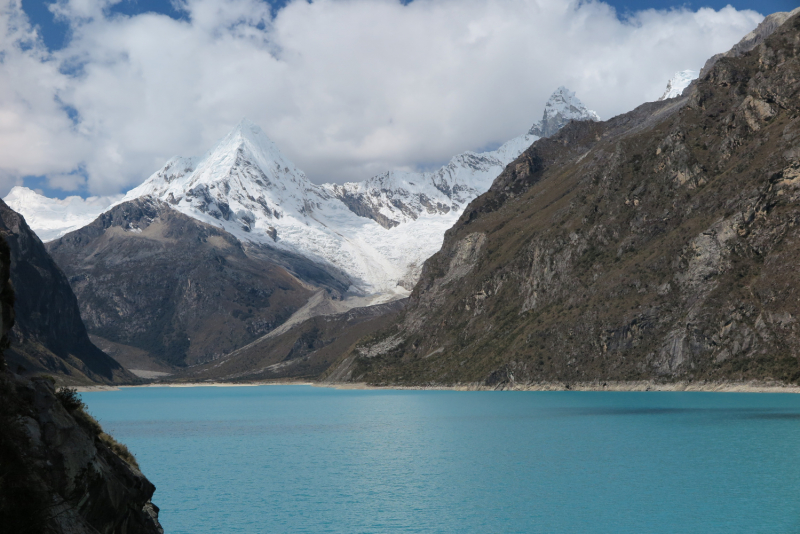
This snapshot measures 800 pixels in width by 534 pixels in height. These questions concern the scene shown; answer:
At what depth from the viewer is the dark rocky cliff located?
22144 mm

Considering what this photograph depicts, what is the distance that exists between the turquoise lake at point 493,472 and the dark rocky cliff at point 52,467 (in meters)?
21.2

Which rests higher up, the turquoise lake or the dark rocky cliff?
the dark rocky cliff

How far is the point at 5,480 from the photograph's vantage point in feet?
71.5

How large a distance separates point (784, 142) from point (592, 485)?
5596 inches

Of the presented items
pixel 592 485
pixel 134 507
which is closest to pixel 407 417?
pixel 592 485

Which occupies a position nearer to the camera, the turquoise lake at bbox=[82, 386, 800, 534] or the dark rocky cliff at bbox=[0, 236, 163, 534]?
the dark rocky cliff at bbox=[0, 236, 163, 534]

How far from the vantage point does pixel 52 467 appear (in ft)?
82.0

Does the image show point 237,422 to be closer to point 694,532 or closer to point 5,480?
point 694,532

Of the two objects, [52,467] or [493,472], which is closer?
[52,467]

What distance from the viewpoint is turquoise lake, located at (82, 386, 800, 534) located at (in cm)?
4872

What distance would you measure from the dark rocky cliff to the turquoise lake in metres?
21.2

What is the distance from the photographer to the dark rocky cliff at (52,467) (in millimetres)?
22144

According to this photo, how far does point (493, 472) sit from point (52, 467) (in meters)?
48.2

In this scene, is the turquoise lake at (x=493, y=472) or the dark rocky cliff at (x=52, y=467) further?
the turquoise lake at (x=493, y=472)
